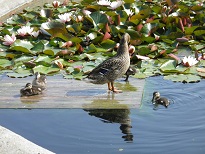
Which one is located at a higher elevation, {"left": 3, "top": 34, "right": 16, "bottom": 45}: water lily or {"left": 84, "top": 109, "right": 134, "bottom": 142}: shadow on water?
{"left": 84, "top": 109, "right": 134, "bottom": 142}: shadow on water

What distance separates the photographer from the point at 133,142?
21.2ft

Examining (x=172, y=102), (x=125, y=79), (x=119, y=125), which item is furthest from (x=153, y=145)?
(x=125, y=79)

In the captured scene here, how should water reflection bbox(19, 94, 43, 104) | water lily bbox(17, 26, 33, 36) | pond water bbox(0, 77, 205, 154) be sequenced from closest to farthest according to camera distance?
pond water bbox(0, 77, 205, 154) → water reflection bbox(19, 94, 43, 104) → water lily bbox(17, 26, 33, 36)

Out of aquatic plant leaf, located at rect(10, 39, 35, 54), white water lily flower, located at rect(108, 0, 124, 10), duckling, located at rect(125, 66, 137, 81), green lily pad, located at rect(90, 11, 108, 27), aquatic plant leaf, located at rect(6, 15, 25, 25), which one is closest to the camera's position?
duckling, located at rect(125, 66, 137, 81)

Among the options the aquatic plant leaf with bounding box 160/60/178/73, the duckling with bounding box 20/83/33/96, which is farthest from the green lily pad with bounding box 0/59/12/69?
the aquatic plant leaf with bounding box 160/60/178/73

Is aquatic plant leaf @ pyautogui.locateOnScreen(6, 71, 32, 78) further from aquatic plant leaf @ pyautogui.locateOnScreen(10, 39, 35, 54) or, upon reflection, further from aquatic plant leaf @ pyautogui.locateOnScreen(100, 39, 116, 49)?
aquatic plant leaf @ pyautogui.locateOnScreen(100, 39, 116, 49)

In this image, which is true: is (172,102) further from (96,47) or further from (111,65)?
(96,47)

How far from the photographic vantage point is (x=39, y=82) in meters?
8.33

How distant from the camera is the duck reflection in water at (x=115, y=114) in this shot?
701cm

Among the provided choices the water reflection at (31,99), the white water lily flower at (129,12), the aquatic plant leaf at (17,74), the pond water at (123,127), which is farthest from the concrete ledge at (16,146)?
the white water lily flower at (129,12)

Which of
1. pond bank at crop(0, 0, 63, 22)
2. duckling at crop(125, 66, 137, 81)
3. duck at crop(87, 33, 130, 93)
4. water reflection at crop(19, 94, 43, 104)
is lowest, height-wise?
pond bank at crop(0, 0, 63, 22)

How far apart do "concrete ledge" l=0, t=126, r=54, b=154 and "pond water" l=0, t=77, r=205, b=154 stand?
50cm

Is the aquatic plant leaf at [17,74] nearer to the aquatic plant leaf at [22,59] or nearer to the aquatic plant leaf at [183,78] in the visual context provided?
the aquatic plant leaf at [22,59]

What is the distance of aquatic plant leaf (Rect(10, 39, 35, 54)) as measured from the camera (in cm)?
1009
